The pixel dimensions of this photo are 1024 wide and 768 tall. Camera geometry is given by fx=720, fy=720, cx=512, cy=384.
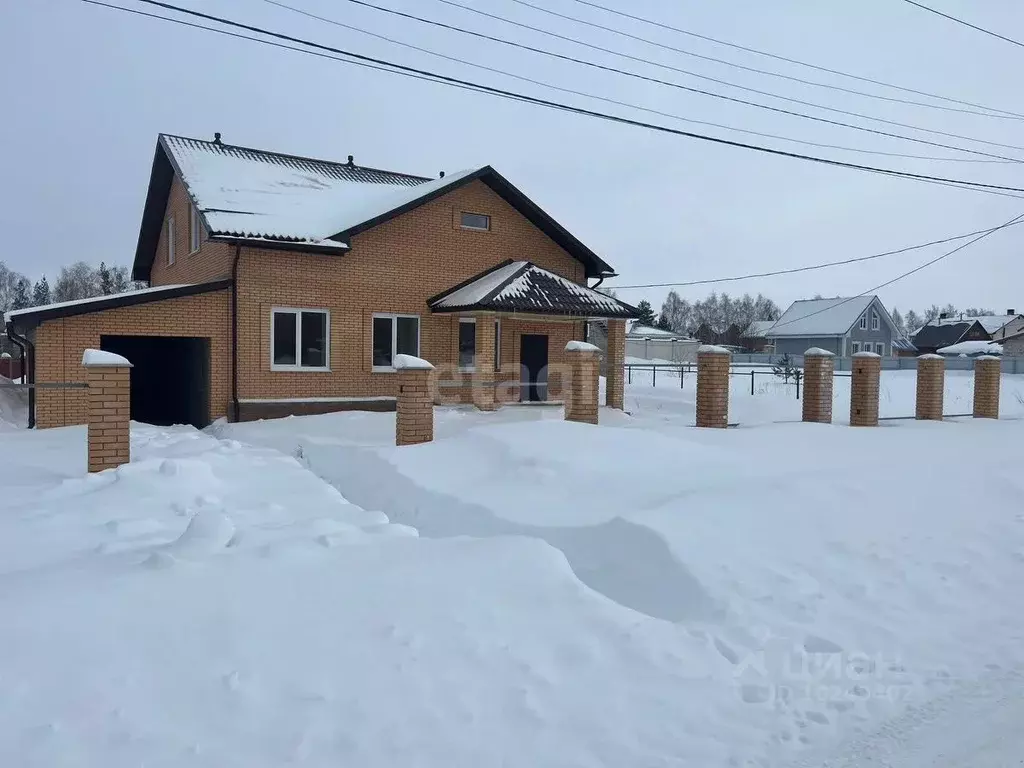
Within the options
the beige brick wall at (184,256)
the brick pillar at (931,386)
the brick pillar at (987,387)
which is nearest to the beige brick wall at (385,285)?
the beige brick wall at (184,256)

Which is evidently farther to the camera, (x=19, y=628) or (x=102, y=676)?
(x=19, y=628)

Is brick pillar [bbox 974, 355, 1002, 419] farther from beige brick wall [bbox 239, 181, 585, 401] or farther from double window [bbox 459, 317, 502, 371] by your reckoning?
double window [bbox 459, 317, 502, 371]

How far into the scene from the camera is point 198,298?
13148 mm

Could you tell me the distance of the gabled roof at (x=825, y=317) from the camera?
4878cm

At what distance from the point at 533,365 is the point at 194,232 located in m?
8.18

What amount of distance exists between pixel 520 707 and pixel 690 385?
1165 inches

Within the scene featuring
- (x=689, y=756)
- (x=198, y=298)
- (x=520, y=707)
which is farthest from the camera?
(x=198, y=298)

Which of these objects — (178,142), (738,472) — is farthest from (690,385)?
(738,472)

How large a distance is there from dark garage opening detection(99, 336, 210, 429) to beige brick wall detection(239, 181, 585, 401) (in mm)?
1353

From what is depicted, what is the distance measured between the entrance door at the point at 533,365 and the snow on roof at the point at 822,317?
37.2m

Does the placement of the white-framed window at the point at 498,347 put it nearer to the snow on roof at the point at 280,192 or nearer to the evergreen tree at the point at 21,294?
the snow on roof at the point at 280,192

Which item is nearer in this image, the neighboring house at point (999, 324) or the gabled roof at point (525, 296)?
the gabled roof at point (525, 296)

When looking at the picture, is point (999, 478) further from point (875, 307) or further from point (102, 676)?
point (875, 307)

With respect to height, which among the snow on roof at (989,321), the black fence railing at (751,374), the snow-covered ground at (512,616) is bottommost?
the snow-covered ground at (512,616)
